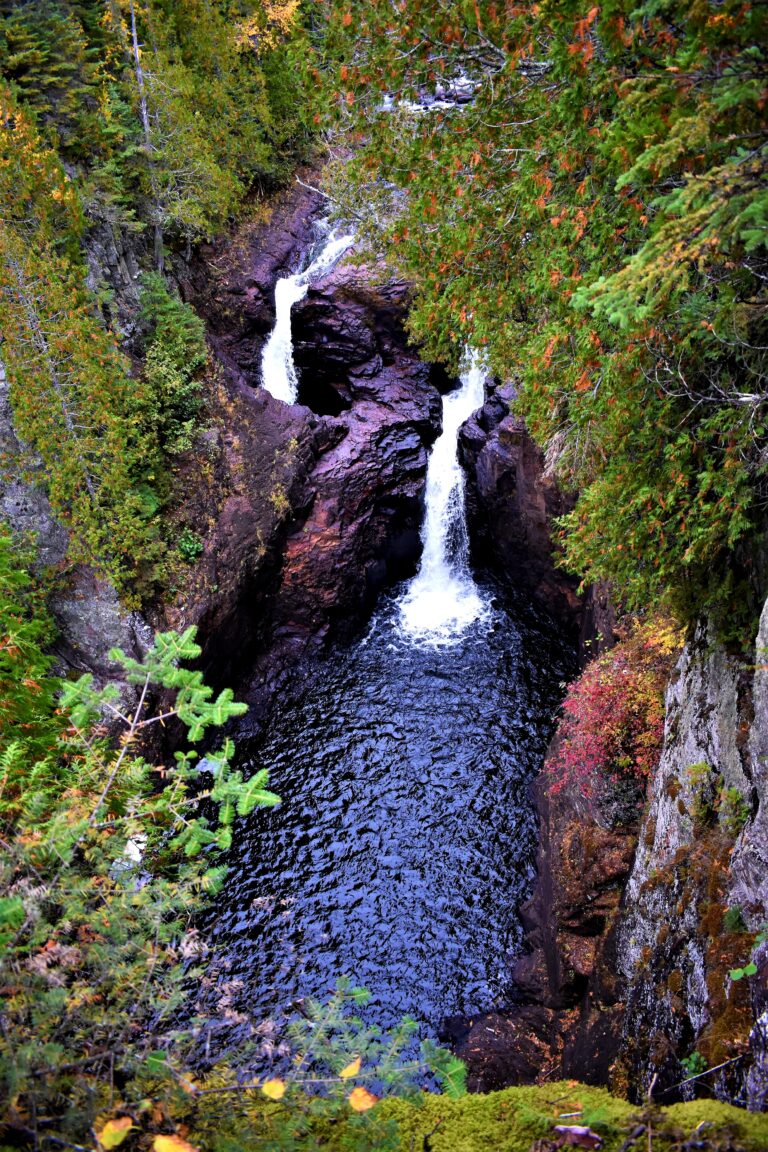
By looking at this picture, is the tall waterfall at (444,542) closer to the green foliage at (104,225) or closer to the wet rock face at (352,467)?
the wet rock face at (352,467)

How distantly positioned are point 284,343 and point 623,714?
17.8m

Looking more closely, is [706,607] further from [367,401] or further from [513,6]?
[367,401]

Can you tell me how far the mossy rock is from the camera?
3096mm

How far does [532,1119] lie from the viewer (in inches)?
133

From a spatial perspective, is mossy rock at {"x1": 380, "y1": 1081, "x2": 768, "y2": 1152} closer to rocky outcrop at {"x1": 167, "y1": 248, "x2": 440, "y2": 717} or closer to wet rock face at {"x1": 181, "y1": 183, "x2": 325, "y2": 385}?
rocky outcrop at {"x1": 167, "y1": 248, "x2": 440, "y2": 717}

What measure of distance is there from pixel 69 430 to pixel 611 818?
13000 mm

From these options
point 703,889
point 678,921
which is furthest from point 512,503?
point 703,889

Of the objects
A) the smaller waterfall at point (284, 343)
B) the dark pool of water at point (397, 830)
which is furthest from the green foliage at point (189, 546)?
the smaller waterfall at point (284, 343)

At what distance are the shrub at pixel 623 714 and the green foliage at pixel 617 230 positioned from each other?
9.78 feet

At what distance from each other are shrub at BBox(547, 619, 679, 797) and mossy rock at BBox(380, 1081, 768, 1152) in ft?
19.8

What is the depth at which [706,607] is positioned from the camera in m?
6.71

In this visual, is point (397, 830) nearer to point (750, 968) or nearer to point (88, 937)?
point (750, 968)

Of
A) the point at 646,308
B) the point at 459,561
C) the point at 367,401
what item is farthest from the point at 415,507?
the point at 646,308

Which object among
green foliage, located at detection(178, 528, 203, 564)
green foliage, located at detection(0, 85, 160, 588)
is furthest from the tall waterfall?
green foliage, located at detection(0, 85, 160, 588)
